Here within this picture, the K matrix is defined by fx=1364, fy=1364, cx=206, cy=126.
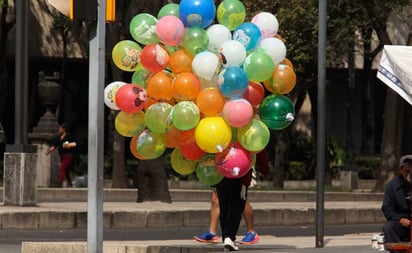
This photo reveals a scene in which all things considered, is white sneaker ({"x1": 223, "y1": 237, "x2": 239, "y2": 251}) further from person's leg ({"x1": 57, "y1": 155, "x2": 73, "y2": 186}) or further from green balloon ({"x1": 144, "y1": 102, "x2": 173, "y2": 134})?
person's leg ({"x1": 57, "y1": 155, "x2": 73, "y2": 186})

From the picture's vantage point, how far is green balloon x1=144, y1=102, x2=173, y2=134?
13.3m

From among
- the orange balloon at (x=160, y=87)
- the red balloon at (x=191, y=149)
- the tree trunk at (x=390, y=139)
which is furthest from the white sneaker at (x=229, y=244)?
the tree trunk at (x=390, y=139)

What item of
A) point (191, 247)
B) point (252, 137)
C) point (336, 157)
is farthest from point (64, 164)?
point (252, 137)

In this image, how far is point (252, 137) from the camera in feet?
44.3

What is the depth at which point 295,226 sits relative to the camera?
2306 centimetres

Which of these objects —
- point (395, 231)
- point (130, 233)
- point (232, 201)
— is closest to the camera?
point (395, 231)

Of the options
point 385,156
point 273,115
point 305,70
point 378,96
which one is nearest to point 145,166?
point 273,115

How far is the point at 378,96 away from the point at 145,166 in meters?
35.5

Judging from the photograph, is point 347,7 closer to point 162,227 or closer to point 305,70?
point 305,70

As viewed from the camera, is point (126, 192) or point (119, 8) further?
point (119, 8)

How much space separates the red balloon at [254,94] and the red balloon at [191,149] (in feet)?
2.39

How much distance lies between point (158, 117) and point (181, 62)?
0.60 m

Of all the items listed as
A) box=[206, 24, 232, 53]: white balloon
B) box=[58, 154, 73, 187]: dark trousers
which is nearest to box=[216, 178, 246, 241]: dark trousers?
box=[206, 24, 232, 53]: white balloon

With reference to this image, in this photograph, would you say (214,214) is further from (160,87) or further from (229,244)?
(160,87)
